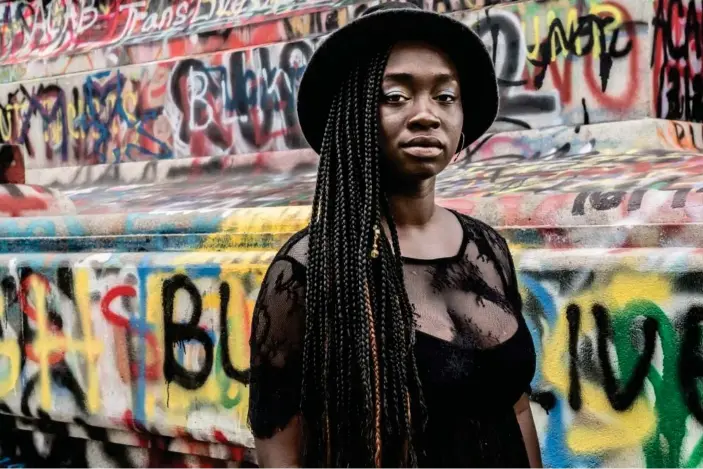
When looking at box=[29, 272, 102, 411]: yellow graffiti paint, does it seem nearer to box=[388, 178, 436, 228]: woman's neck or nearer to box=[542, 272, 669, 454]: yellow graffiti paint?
box=[542, 272, 669, 454]: yellow graffiti paint

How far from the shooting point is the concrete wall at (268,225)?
→ 3.60 metres

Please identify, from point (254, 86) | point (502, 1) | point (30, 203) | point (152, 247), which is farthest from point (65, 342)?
point (502, 1)

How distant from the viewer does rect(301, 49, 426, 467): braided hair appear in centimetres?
182

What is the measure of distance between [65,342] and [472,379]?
369 centimetres

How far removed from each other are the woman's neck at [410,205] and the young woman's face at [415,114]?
0.06 metres

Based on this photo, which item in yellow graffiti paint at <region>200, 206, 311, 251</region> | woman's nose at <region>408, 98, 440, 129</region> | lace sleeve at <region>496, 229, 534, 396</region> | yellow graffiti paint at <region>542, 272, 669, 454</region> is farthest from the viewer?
yellow graffiti paint at <region>200, 206, 311, 251</region>

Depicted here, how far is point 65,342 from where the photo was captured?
5062 mm

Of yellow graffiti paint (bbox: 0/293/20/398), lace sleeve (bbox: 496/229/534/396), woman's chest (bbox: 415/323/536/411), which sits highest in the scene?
lace sleeve (bbox: 496/229/534/396)

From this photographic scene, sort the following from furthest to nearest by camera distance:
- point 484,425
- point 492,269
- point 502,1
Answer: point 502,1, point 492,269, point 484,425

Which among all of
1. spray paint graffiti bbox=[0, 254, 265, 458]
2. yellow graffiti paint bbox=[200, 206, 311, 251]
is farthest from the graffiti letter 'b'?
yellow graffiti paint bbox=[200, 206, 311, 251]

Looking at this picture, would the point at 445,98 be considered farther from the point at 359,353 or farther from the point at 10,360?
the point at 10,360

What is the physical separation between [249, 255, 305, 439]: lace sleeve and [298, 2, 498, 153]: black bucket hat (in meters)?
0.47

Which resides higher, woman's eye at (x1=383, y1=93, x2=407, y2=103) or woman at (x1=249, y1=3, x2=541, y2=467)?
woman's eye at (x1=383, y1=93, x2=407, y2=103)

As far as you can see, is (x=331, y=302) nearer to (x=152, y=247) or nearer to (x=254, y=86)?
(x=152, y=247)
